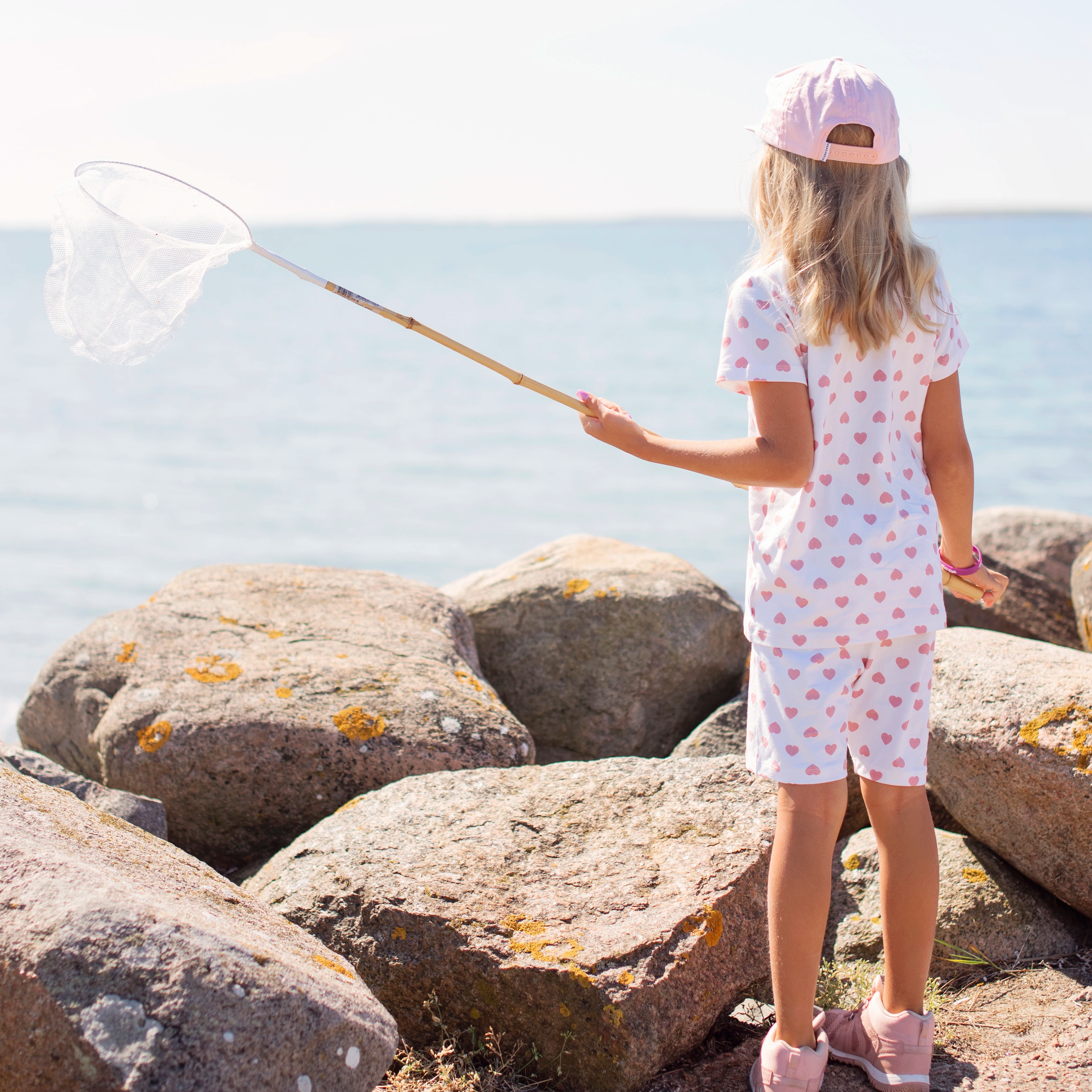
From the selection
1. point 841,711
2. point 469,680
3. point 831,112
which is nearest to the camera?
point 831,112

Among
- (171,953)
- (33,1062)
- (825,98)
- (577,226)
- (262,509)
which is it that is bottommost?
(262,509)

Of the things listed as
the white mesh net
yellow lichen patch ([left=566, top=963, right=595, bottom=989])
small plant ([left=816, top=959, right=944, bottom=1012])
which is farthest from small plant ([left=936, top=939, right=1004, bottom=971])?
the white mesh net

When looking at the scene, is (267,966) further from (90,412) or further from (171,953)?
(90,412)

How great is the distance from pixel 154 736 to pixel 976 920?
258 centimetres

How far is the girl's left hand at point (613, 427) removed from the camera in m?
2.35

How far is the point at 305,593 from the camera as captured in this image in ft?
14.3

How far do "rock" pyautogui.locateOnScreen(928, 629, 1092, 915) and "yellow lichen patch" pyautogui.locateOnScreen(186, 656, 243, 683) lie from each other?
7.47 feet

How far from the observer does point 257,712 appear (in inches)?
132

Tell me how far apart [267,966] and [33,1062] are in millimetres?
385

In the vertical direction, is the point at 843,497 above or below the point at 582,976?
above

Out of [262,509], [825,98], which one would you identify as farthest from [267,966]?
[262,509]

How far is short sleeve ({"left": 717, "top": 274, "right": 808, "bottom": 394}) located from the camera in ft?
6.84

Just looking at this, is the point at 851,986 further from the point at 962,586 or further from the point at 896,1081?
the point at 962,586

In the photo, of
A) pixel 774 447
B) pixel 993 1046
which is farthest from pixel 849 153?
pixel 993 1046
